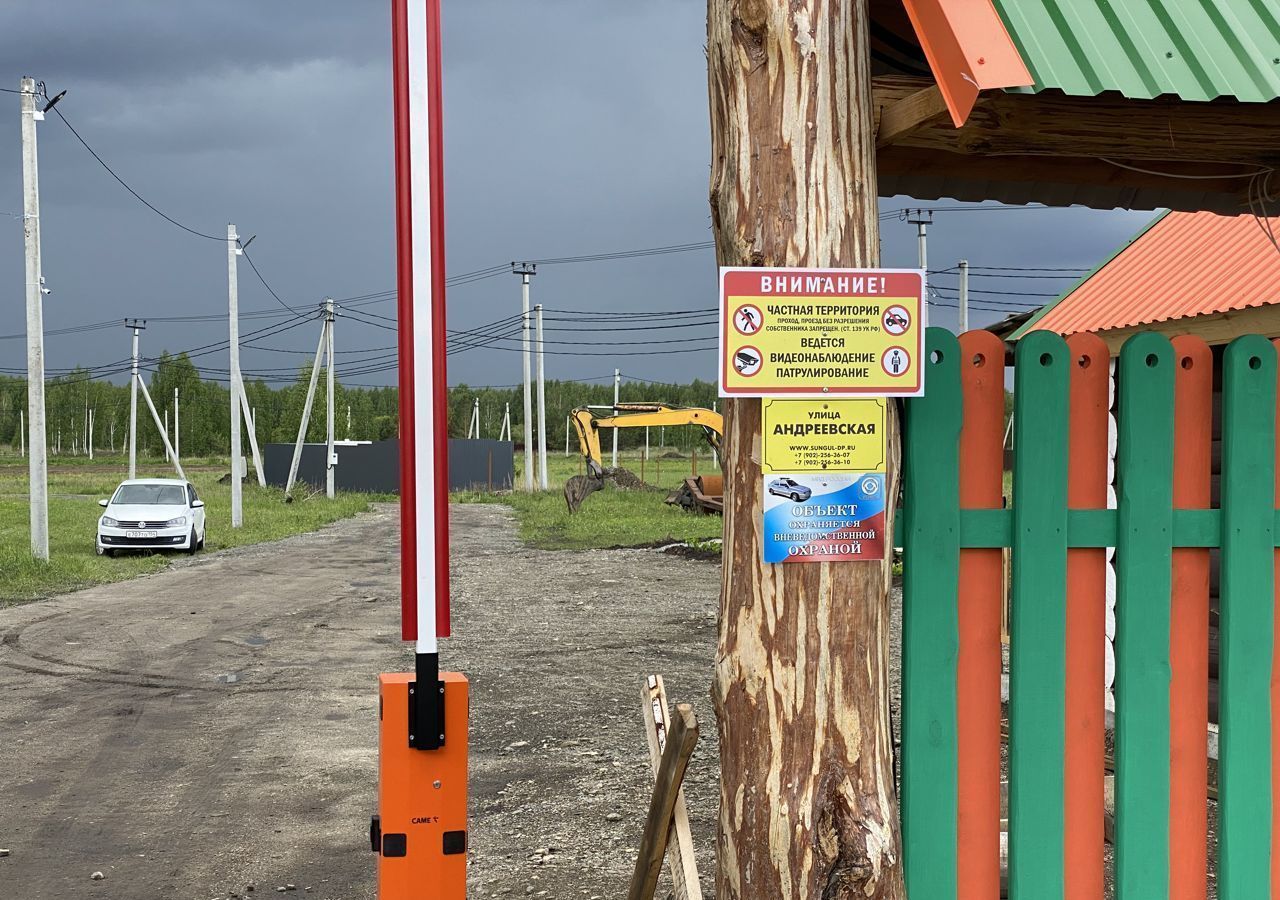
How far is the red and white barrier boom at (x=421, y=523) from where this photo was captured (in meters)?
3.22

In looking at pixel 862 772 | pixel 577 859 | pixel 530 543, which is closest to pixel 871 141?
pixel 862 772

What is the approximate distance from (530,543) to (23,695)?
16995mm

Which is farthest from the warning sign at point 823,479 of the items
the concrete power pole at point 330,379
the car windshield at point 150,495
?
the concrete power pole at point 330,379

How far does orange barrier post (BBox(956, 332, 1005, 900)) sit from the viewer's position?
371 cm

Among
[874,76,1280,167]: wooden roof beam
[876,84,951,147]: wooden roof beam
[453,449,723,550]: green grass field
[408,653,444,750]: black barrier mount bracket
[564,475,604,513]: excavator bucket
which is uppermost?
[874,76,1280,167]: wooden roof beam

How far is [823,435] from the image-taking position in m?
3.46

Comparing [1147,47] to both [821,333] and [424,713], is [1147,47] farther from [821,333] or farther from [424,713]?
[424,713]

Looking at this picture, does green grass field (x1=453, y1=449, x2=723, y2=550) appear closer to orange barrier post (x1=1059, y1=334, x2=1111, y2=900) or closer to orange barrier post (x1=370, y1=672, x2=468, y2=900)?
orange barrier post (x1=1059, y1=334, x2=1111, y2=900)

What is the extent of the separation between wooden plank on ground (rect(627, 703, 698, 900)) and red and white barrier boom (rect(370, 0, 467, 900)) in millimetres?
605

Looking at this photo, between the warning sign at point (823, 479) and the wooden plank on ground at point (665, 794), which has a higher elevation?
the warning sign at point (823, 479)

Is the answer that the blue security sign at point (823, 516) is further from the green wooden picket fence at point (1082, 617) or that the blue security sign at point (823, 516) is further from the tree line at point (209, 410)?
the tree line at point (209, 410)

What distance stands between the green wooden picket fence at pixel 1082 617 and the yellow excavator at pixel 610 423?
99.0 feet

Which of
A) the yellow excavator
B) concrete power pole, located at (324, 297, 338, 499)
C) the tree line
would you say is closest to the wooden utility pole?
the yellow excavator

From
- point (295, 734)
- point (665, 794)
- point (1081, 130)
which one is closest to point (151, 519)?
point (295, 734)
